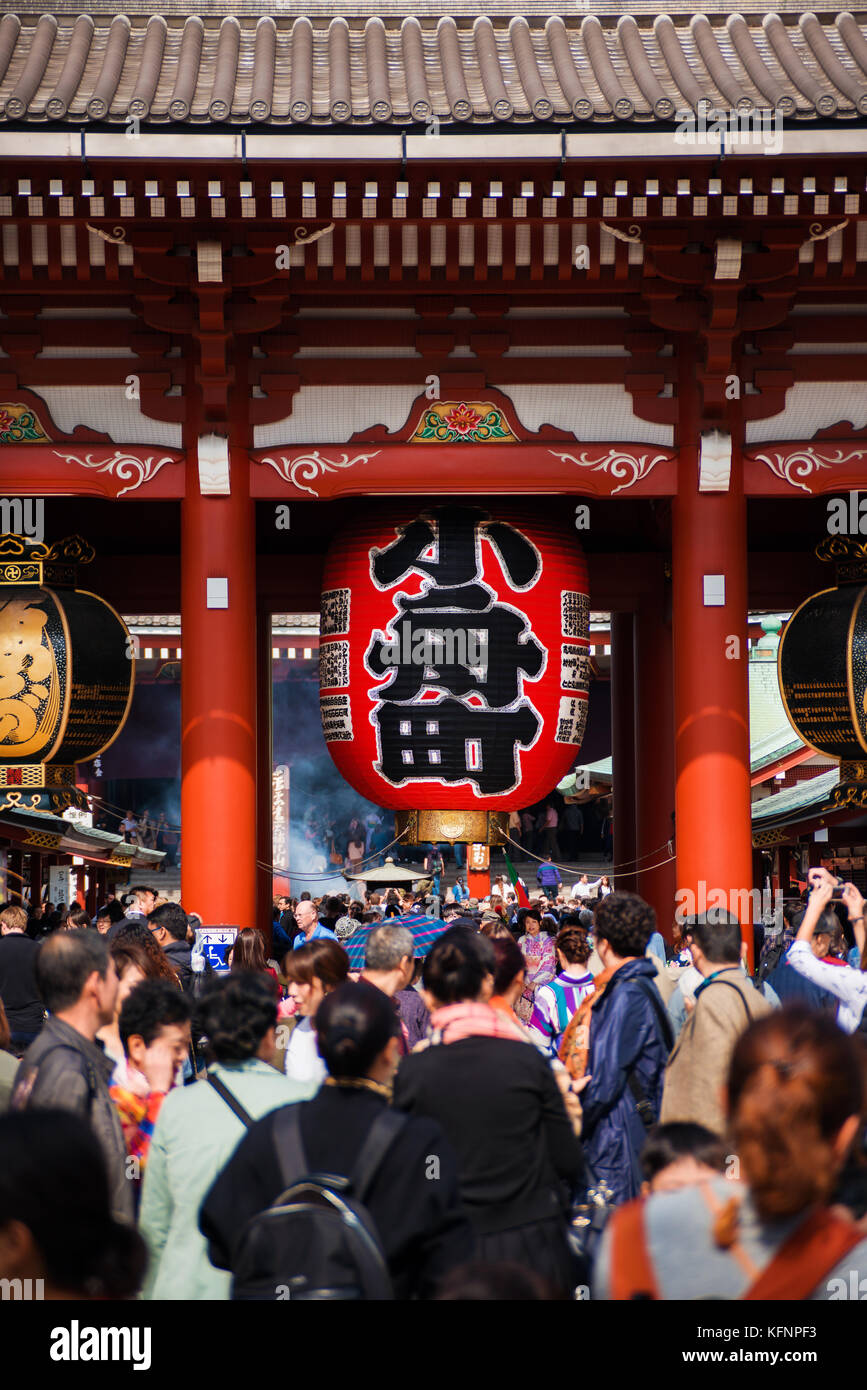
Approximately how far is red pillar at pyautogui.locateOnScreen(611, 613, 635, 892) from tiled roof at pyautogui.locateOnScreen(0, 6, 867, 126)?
5.76m

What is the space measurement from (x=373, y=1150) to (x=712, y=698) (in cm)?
713

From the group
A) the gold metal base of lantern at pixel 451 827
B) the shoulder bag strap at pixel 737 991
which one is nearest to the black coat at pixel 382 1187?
the shoulder bag strap at pixel 737 991

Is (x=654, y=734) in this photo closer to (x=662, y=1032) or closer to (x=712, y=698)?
(x=712, y=698)

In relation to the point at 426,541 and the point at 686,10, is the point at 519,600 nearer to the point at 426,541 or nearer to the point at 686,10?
the point at 426,541

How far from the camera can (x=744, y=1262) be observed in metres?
2.30

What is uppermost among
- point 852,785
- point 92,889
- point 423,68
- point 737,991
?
point 423,68

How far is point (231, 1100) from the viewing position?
3580 mm

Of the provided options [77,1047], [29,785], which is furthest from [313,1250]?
[29,785]

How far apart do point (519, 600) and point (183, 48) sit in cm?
456

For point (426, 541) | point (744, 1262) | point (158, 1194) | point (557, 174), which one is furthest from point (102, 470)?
point (744, 1262)

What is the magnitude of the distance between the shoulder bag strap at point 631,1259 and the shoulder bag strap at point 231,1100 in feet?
4.21

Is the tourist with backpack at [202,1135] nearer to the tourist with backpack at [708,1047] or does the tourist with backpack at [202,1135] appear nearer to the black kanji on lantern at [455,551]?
the tourist with backpack at [708,1047]

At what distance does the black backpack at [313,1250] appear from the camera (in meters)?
2.79

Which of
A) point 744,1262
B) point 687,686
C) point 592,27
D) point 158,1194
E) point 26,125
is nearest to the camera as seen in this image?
point 744,1262
